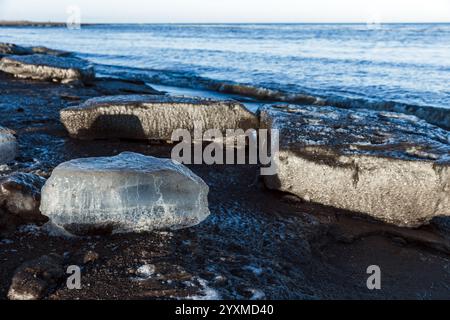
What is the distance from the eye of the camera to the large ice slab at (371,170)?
279 centimetres

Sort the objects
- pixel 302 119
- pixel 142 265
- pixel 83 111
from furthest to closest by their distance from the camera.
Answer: pixel 83 111, pixel 302 119, pixel 142 265

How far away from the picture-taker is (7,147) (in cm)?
347

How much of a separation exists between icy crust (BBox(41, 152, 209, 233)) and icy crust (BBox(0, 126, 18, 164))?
1149mm

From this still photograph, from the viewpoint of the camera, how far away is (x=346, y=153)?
2.95 metres

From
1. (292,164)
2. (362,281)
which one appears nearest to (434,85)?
(292,164)

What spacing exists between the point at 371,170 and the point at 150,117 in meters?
2.15

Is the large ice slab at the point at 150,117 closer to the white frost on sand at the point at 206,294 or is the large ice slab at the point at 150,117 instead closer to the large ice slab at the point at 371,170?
the large ice slab at the point at 371,170

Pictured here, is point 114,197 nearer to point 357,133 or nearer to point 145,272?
point 145,272

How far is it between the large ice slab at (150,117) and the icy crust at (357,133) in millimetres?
413

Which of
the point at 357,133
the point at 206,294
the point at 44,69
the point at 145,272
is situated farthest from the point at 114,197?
the point at 44,69
